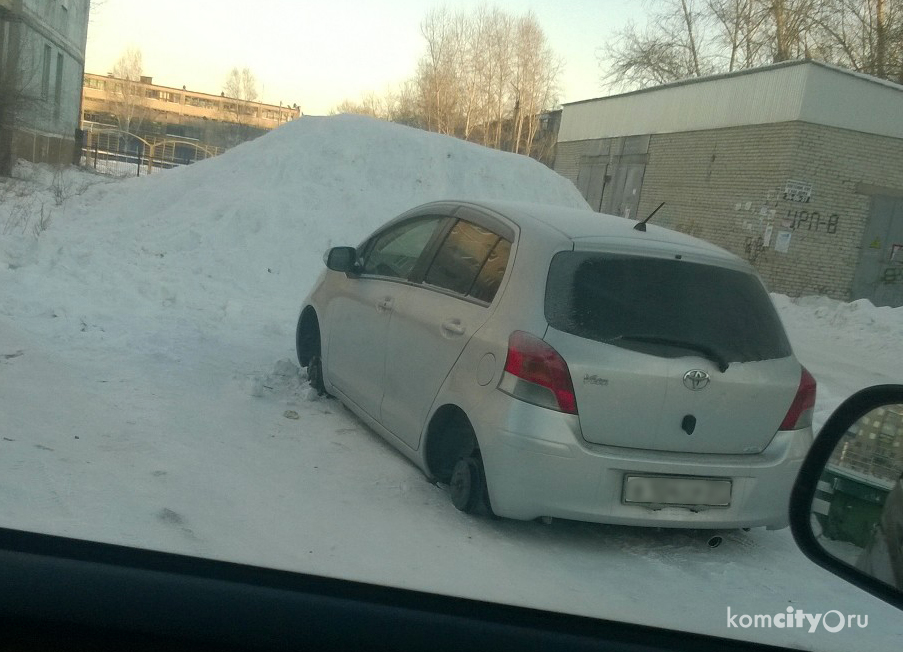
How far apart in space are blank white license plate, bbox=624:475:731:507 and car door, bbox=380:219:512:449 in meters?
1.01

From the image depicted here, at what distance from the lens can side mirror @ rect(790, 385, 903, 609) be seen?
1.68 metres

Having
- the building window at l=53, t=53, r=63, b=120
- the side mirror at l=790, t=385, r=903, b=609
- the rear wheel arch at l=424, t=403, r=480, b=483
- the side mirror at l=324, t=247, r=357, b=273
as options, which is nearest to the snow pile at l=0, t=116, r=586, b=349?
the side mirror at l=324, t=247, r=357, b=273

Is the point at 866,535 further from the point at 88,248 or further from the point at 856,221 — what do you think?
the point at 856,221

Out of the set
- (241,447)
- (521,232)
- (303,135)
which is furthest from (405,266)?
(303,135)

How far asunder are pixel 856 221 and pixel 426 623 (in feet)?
48.1

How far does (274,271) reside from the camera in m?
12.4

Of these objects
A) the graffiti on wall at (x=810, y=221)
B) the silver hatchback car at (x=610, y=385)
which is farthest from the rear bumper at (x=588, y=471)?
the graffiti on wall at (x=810, y=221)

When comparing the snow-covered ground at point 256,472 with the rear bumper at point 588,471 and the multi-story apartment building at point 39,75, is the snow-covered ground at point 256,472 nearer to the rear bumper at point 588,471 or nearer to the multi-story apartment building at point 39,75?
the rear bumper at point 588,471

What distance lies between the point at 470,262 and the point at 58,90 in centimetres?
2777

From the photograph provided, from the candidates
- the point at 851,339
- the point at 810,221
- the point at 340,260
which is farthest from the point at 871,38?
the point at 340,260

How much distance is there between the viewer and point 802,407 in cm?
372

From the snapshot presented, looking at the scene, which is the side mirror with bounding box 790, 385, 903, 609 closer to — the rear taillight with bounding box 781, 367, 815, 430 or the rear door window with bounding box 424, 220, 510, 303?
the rear taillight with bounding box 781, 367, 815, 430

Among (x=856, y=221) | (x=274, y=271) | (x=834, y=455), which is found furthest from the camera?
(x=856, y=221)
